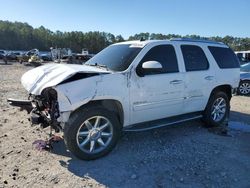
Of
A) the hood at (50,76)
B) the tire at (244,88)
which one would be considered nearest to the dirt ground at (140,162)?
the hood at (50,76)

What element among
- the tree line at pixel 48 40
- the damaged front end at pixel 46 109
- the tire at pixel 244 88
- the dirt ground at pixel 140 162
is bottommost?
the dirt ground at pixel 140 162

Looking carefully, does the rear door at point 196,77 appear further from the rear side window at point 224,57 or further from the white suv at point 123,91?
the rear side window at point 224,57

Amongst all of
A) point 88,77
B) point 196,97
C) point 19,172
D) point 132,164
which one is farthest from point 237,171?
point 19,172

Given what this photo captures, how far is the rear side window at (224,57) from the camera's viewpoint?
7.21m

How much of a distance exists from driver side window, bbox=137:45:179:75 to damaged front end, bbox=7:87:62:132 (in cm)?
174

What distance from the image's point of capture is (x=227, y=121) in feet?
25.9

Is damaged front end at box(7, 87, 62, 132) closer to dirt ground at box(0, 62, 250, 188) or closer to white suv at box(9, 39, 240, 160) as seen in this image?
white suv at box(9, 39, 240, 160)

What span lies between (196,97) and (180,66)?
849 mm

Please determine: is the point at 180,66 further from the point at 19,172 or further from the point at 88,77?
the point at 19,172

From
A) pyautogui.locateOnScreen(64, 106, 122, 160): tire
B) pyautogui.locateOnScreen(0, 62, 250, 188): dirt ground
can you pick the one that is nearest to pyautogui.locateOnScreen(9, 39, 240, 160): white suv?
pyautogui.locateOnScreen(64, 106, 122, 160): tire

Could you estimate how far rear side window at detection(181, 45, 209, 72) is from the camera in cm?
645

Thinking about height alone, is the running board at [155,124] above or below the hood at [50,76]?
below

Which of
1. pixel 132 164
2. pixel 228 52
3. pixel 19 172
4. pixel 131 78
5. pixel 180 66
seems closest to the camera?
pixel 19 172

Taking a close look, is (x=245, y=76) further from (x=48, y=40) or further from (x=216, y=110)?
(x=48, y=40)
